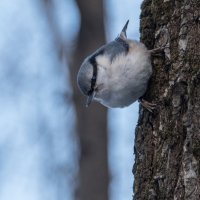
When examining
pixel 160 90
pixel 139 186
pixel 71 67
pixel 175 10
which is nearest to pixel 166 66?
pixel 160 90

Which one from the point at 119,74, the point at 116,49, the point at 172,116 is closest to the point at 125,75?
the point at 119,74

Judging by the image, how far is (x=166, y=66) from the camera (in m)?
2.45

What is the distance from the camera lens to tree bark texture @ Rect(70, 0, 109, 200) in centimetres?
424

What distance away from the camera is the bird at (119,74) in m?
2.69

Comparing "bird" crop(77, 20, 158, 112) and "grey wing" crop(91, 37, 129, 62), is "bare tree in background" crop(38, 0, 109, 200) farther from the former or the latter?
"grey wing" crop(91, 37, 129, 62)

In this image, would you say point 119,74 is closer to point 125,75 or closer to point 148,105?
point 125,75

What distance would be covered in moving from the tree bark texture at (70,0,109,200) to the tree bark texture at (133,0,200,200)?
69.0 inches

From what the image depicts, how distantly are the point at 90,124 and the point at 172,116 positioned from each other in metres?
2.15

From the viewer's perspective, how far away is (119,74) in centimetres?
295

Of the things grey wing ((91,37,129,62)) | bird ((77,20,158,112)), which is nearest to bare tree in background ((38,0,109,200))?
bird ((77,20,158,112))

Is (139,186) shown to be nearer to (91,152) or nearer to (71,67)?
(91,152)

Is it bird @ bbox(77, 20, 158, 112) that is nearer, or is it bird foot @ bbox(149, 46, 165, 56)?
bird foot @ bbox(149, 46, 165, 56)

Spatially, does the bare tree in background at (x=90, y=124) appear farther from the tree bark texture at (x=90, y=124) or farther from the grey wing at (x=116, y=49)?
the grey wing at (x=116, y=49)

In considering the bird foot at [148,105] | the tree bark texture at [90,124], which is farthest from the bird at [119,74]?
the tree bark texture at [90,124]
